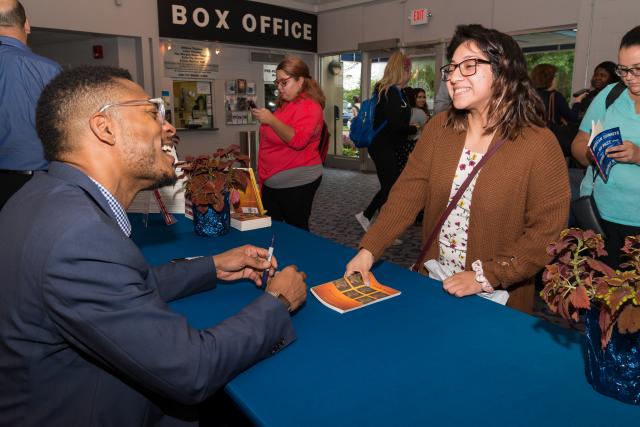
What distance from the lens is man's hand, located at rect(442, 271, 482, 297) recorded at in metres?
1.53

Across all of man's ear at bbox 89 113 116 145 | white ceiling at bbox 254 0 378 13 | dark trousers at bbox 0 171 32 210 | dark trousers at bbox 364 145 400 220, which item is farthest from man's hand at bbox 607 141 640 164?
white ceiling at bbox 254 0 378 13

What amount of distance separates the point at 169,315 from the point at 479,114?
1.36 meters

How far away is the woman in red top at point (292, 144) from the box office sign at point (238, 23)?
18.7 feet

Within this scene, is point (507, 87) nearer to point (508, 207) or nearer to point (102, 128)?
point (508, 207)

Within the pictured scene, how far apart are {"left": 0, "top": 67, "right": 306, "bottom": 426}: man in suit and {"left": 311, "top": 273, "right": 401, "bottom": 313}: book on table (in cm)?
29

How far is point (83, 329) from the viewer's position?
0.91 m

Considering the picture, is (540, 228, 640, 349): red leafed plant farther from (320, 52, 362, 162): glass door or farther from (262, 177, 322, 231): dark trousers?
(320, 52, 362, 162): glass door

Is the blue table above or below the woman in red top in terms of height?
below

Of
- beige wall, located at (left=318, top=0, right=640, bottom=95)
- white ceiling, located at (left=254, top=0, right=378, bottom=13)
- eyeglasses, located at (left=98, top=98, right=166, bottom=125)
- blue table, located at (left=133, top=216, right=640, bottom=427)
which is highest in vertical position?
white ceiling, located at (left=254, top=0, right=378, bottom=13)

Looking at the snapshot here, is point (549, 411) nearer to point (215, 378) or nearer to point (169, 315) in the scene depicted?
point (215, 378)

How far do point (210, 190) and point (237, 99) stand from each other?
7.62m

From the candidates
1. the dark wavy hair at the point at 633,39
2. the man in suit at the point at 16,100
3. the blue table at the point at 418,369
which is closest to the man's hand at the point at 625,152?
the dark wavy hair at the point at 633,39

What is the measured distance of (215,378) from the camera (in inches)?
40.1

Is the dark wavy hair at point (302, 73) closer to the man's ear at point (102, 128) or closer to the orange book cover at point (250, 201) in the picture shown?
the orange book cover at point (250, 201)
